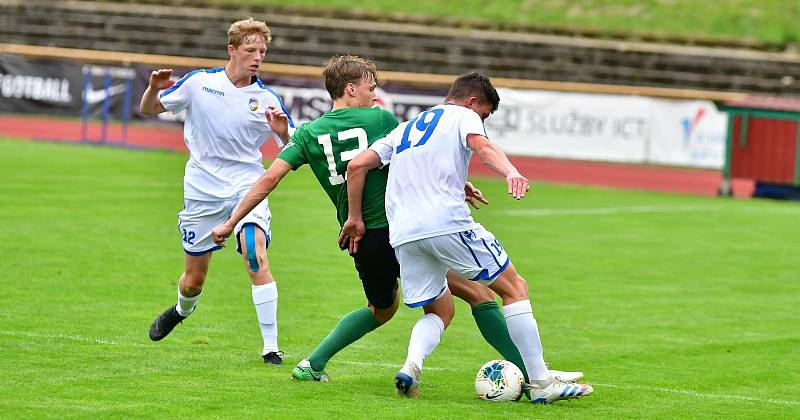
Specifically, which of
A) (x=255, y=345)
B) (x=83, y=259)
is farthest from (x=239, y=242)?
→ (x=83, y=259)

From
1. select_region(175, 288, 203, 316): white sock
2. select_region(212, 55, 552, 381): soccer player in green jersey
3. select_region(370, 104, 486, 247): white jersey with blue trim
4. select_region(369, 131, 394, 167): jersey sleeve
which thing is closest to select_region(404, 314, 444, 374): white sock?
select_region(212, 55, 552, 381): soccer player in green jersey

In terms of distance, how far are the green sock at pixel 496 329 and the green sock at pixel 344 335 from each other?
0.63 meters

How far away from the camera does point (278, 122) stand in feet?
28.5

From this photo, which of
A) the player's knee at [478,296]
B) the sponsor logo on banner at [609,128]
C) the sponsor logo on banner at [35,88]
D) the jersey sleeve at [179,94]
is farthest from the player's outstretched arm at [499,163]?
the sponsor logo on banner at [35,88]

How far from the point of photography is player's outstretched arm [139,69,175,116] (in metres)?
8.90

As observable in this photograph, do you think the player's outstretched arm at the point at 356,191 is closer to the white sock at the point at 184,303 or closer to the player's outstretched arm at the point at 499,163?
Result: the player's outstretched arm at the point at 499,163

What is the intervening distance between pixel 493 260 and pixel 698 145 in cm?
2100

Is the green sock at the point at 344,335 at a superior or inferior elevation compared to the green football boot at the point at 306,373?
superior

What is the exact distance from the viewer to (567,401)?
784cm

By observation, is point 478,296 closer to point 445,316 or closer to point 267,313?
point 445,316

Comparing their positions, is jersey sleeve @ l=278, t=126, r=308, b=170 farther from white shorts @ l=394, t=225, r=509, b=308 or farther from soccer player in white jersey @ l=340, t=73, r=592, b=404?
white shorts @ l=394, t=225, r=509, b=308

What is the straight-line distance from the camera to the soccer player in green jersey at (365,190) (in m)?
7.79

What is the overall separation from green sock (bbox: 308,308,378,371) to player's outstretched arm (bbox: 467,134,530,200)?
136cm

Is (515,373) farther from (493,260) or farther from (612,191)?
(612,191)
